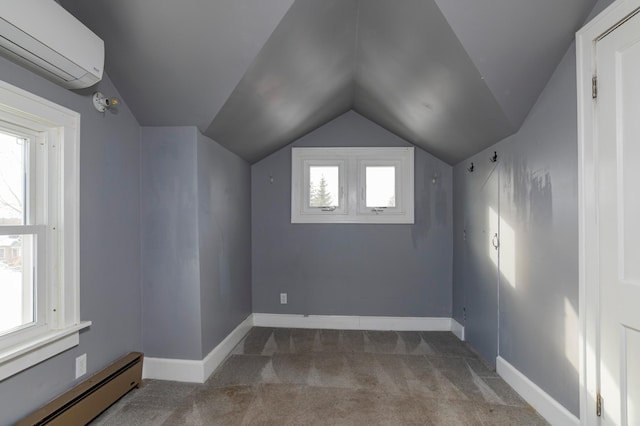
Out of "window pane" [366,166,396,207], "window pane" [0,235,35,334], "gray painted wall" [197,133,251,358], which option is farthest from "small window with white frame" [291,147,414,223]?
"window pane" [0,235,35,334]

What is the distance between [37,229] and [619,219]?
279 centimetres

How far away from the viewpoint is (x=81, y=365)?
1896 millimetres

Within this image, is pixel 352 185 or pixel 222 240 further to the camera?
pixel 352 185

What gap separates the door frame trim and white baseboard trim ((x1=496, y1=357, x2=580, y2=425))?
0.63 feet

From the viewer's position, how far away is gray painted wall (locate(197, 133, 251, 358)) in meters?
2.53

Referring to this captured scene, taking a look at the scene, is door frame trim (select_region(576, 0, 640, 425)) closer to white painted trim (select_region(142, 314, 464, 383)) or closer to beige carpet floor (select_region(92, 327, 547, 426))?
beige carpet floor (select_region(92, 327, 547, 426))

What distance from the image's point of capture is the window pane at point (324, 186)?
3.77 m

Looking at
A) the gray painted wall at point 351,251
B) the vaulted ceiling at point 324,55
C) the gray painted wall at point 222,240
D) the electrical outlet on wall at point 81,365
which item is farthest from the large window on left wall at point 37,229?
the gray painted wall at point 351,251

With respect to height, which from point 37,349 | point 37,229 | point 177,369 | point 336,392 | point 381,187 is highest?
point 381,187

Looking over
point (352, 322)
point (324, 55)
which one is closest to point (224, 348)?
point (352, 322)

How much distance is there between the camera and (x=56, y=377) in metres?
1.74

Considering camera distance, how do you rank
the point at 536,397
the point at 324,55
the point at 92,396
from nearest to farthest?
the point at 92,396, the point at 536,397, the point at 324,55

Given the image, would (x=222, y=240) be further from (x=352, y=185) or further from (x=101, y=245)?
(x=352, y=185)

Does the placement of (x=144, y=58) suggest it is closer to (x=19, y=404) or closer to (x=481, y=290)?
(x=19, y=404)
